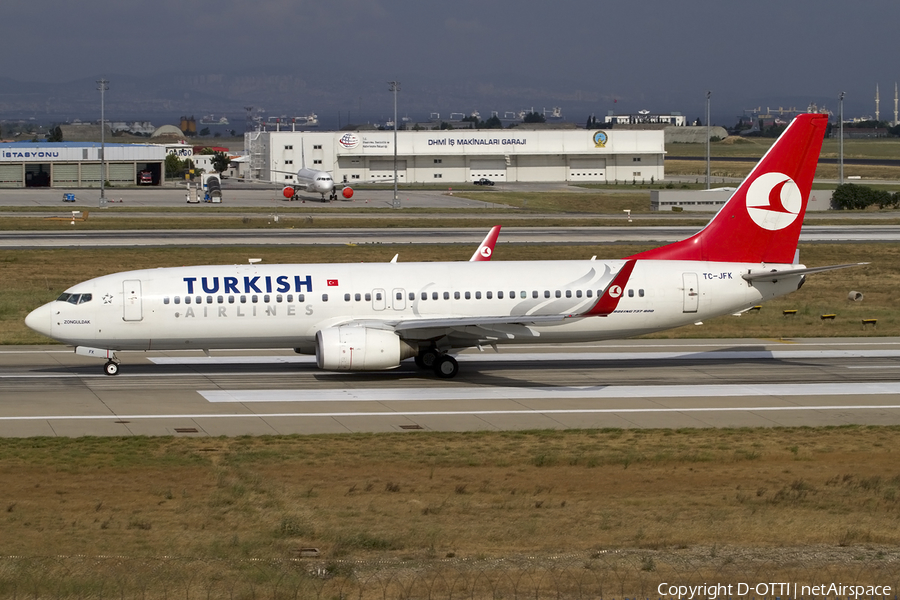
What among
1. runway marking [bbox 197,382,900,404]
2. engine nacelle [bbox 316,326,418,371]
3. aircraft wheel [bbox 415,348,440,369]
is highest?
engine nacelle [bbox 316,326,418,371]

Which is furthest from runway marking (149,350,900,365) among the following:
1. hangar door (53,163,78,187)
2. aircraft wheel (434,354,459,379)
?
hangar door (53,163,78,187)

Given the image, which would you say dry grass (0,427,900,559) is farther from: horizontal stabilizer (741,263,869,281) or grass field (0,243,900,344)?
grass field (0,243,900,344)

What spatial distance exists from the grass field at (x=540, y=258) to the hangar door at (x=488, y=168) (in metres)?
99.0

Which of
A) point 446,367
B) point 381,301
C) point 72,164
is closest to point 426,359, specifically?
point 446,367

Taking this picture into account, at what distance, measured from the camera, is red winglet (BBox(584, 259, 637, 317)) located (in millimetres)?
33531

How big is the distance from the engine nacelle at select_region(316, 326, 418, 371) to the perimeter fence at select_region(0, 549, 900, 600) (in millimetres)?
16709

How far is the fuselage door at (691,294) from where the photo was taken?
122ft

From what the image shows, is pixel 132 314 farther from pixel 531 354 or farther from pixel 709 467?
pixel 709 467

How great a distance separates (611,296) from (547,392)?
385 cm

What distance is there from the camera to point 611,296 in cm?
3366

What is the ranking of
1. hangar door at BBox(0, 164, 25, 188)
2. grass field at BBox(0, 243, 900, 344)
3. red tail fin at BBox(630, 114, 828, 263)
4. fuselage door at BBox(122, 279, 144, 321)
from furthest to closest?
hangar door at BBox(0, 164, 25, 188) < grass field at BBox(0, 243, 900, 344) < red tail fin at BBox(630, 114, 828, 263) < fuselage door at BBox(122, 279, 144, 321)

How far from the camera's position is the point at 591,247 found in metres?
71.9

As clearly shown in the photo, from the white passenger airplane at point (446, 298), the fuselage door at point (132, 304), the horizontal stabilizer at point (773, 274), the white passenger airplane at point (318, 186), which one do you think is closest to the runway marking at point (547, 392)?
the white passenger airplane at point (446, 298)

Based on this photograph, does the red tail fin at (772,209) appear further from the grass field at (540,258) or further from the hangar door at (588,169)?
the hangar door at (588,169)
